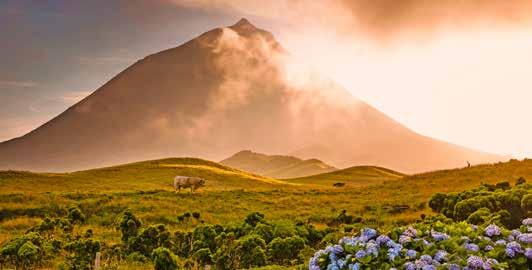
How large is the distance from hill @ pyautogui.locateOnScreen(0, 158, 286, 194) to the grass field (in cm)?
11

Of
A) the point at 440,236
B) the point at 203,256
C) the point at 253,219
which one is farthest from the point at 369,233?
the point at 253,219

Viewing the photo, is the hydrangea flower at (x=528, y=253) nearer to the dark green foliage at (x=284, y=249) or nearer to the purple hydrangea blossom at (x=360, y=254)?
the purple hydrangea blossom at (x=360, y=254)

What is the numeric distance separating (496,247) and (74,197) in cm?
3964

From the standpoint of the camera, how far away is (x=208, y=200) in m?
46.7

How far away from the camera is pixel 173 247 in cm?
2553

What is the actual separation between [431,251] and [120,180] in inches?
2268

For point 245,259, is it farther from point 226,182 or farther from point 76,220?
point 226,182

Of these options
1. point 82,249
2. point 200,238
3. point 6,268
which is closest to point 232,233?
point 200,238

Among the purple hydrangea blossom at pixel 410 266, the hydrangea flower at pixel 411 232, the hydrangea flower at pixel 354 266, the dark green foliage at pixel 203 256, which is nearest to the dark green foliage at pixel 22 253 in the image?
the dark green foliage at pixel 203 256

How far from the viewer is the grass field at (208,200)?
36.8m

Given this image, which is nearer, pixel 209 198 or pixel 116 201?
pixel 116 201

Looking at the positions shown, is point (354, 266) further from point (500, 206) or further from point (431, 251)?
point (500, 206)

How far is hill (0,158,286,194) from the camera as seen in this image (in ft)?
185

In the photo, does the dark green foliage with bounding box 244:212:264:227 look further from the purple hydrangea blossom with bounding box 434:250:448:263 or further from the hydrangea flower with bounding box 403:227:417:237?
the purple hydrangea blossom with bounding box 434:250:448:263
